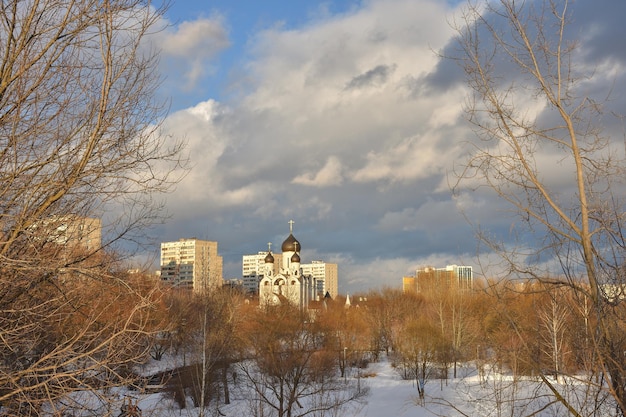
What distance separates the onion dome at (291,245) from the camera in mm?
80062

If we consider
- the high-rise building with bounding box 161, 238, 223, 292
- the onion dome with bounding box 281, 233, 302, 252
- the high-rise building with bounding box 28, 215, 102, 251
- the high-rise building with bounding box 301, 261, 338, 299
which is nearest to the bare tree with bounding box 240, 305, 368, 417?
the high-rise building with bounding box 161, 238, 223, 292

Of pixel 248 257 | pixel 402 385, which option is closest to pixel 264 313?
pixel 402 385

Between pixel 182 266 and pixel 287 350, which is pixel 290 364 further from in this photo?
pixel 182 266

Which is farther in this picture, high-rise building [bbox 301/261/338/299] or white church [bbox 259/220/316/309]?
high-rise building [bbox 301/261/338/299]

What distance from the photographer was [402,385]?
40.7 meters

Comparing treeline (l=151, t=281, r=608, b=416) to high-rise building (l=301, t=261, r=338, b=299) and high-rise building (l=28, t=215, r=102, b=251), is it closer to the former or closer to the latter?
high-rise building (l=28, t=215, r=102, b=251)

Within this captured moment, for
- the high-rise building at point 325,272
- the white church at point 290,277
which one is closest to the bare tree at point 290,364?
the white church at point 290,277

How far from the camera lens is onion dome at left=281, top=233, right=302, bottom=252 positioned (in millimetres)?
80062

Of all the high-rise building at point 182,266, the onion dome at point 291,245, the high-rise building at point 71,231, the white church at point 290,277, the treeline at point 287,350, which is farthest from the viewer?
the onion dome at point 291,245

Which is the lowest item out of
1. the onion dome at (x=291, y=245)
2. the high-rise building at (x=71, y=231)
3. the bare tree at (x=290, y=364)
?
the bare tree at (x=290, y=364)

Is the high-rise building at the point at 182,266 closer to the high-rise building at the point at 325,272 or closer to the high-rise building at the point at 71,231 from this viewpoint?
the high-rise building at the point at 71,231

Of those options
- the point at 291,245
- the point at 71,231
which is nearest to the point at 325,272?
the point at 291,245

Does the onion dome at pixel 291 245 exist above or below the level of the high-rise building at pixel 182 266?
above

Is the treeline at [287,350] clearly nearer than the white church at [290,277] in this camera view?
Yes
